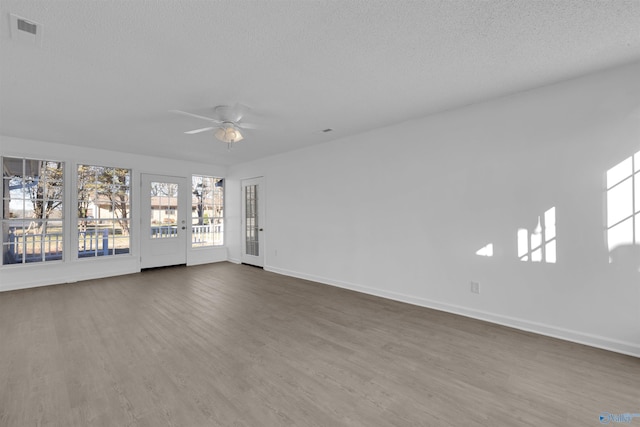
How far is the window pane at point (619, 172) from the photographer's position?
2.52m

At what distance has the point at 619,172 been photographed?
256cm

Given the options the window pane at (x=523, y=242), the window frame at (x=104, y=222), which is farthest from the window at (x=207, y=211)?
the window pane at (x=523, y=242)

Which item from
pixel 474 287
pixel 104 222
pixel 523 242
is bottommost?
pixel 474 287

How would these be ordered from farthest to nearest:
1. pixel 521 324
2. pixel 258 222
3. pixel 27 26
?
1. pixel 258 222
2. pixel 521 324
3. pixel 27 26

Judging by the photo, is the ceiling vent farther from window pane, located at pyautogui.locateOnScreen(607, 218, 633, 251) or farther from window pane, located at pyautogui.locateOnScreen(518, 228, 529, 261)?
window pane, located at pyautogui.locateOnScreen(607, 218, 633, 251)

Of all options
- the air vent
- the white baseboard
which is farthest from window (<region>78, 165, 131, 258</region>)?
the white baseboard

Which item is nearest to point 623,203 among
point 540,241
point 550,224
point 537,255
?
point 550,224

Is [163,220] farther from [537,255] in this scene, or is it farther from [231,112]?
[537,255]

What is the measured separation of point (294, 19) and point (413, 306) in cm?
350

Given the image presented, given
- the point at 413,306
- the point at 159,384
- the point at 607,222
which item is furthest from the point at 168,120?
the point at 607,222

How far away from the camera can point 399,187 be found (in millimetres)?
4078

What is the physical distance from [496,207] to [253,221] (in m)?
5.09

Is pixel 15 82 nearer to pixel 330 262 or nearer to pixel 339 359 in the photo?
pixel 339 359

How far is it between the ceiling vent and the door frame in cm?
446
